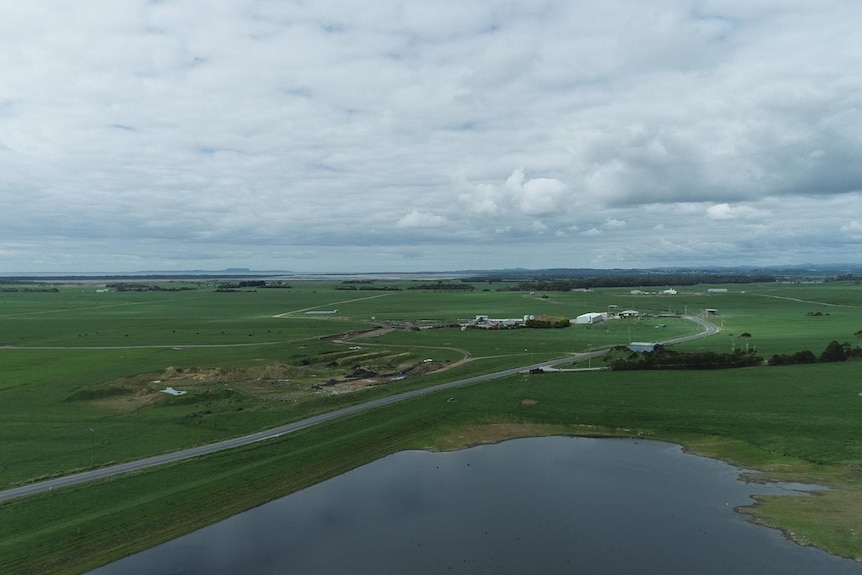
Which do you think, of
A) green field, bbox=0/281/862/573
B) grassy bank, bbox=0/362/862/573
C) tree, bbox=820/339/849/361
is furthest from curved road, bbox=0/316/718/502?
tree, bbox=820/339/849/361

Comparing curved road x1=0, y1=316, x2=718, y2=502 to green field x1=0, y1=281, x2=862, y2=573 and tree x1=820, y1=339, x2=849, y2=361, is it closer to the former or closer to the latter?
green field x1=0, y1=281, x2=862, y2=573

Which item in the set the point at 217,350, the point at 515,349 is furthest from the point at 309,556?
the point at 217,350

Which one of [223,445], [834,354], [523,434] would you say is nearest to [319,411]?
[223,445]

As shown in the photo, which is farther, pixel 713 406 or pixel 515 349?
pixel 515 349

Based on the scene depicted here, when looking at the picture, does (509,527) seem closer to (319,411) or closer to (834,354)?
(319,411)

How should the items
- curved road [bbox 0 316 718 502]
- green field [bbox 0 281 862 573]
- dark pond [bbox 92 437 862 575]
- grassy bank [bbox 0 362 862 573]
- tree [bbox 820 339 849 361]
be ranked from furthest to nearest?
tree [bbox 820 339 849 361], curved road [bbox 0 316 718 502], green field [bbox 0 281 862 573], grassy bank [bbox 0 362 862 573], dark pond [bbox 92 437 862 575]

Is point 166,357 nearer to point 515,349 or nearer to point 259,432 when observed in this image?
point 259,432

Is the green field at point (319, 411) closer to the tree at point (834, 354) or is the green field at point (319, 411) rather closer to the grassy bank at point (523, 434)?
the grassy bank at point (523, 434)
